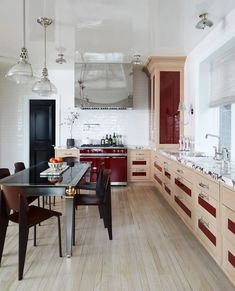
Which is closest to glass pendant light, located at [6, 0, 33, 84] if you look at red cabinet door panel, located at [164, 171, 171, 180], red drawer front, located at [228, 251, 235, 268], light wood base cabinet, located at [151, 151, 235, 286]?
light wood base cabinet, located at [151, 151, 235, 286]

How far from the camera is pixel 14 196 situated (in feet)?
7.63

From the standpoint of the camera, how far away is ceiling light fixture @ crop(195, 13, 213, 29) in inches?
123

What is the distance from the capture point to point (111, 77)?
586 centimetres

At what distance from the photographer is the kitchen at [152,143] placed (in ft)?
7.75

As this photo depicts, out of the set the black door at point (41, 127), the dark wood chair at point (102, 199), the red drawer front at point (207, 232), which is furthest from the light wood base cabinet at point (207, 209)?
the black door at point (41, 127)

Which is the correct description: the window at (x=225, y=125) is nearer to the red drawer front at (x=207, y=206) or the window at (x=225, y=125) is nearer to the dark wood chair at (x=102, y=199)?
the red drawer front at (x=207, y=206)

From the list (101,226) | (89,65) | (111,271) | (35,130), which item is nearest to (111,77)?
(89,65)

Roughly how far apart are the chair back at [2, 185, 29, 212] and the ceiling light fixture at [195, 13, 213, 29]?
2656mm

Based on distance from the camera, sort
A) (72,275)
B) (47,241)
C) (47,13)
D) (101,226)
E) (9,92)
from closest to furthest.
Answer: (72,275), (47,241), (47,13), (101,226), (9,92)

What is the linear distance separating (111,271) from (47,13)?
2.96 meters

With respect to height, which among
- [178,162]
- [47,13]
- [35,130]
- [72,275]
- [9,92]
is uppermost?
[47,13]

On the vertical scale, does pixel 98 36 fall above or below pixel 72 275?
above

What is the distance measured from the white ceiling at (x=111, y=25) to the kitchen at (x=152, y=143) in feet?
0.08

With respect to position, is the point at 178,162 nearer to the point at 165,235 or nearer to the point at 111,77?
the point at 165,235
